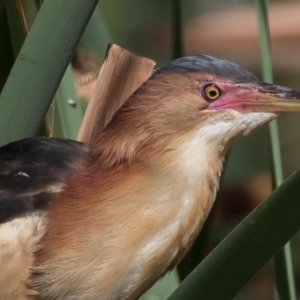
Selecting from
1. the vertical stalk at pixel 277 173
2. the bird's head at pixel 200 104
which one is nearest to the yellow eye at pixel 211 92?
the bird's head at pixel 200 104

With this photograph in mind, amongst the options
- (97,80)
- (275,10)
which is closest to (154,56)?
(275,10)

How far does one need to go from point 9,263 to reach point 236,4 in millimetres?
1362

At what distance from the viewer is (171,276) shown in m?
1.21

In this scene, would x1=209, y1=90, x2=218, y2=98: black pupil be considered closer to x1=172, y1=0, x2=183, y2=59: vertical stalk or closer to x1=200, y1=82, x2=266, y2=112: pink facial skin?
x1=200, y1=82, x2=266, y2=112: pink facial skin

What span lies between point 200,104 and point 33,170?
245 millimetres

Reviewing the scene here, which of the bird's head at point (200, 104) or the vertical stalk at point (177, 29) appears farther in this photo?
the vertical stalk at point (177, 29)

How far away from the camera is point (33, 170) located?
108 centimetres

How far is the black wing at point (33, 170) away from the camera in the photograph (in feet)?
3.41

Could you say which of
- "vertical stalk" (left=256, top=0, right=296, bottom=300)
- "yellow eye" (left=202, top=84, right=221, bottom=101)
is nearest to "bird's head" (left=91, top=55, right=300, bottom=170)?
"yellow eye" (left=202, top=84, right=221, bottom=101)

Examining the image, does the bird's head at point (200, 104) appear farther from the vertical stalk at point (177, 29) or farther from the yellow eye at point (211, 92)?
the vertical stalk at point (177, 29)

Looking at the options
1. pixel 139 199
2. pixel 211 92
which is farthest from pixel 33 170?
pixel 211 92

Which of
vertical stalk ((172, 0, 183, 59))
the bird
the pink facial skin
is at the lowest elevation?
the bird

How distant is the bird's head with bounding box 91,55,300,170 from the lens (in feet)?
3.21

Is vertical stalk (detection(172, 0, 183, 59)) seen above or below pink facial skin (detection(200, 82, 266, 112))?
above
